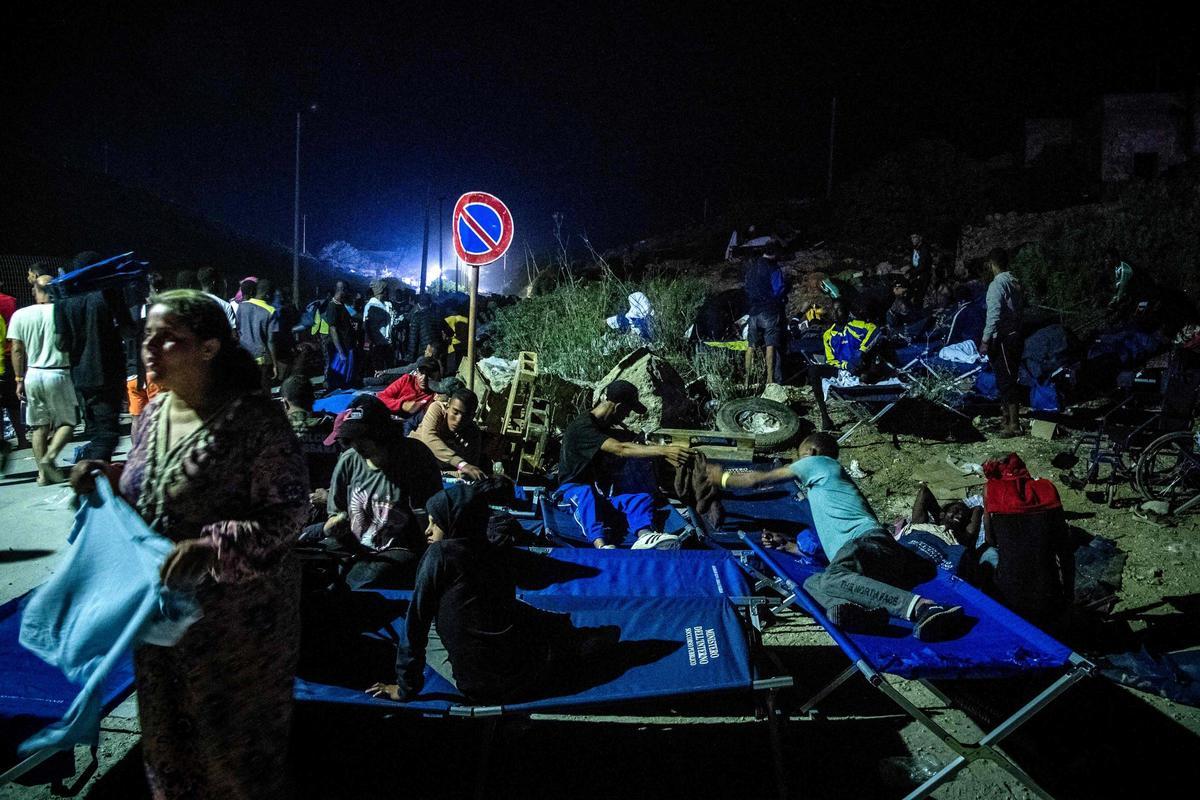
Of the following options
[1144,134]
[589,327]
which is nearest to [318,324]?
[589,327]

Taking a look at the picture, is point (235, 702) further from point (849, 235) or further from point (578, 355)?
point (849, 235)

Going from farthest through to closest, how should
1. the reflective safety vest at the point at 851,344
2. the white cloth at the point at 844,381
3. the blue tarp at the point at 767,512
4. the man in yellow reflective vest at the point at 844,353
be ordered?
1. the reflective safety vest at the point at 851,344
2. the man in yellow reflective vest at the point at 844,353
3. the white cloth at the point at 844,381
4. the blue tarp at the point at 767,512

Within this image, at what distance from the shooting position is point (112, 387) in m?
5.99

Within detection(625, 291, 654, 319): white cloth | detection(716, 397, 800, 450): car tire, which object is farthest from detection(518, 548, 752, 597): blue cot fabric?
detection(625, 291, 654, 319): white cloth

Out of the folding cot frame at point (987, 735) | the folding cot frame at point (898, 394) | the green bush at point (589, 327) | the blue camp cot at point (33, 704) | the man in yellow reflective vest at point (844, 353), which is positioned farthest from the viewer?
the green bush at point (589, 327)

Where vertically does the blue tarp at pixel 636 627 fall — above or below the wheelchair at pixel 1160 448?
below

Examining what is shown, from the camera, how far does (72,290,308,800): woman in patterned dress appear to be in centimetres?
197

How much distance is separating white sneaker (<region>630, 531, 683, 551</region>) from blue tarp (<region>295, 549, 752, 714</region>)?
236mm

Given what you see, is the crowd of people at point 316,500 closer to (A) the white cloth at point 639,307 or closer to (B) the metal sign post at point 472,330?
(B) the metal sign post at point 472,330

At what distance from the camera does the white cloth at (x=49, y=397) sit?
19.8 ft


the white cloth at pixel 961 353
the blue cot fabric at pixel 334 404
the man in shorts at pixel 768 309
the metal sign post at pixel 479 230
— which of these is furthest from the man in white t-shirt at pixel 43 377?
the white cloth at pixel 961 353

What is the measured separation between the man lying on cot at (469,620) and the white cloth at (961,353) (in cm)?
769

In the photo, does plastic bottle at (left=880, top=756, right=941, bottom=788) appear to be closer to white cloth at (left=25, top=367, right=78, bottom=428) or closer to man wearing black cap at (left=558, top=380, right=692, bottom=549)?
man wearing black cap at (left=558, top=380, right=692, bottom=549)

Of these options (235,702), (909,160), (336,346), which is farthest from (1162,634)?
(909,160)
